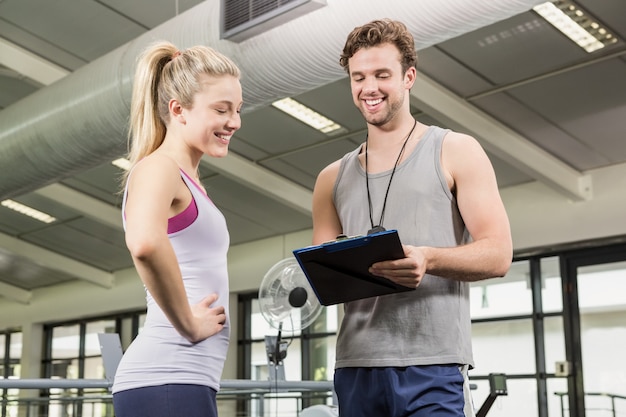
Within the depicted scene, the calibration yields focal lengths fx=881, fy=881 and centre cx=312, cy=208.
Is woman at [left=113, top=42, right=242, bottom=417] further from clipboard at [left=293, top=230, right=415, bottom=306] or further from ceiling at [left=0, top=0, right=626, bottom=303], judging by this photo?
ceiling at [left=0, top=0, right=626, bottom=303]

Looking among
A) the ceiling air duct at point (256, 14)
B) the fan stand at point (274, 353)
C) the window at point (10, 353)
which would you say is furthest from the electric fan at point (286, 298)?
the window at point (10, 353)

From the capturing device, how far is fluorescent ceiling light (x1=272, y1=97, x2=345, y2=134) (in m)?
7.28

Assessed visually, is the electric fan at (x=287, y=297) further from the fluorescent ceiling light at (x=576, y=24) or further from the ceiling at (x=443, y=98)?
the fluorescent ceiling light at (x=576, y=24)

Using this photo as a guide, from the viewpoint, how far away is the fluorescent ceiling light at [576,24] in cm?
536

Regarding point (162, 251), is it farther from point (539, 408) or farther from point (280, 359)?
point (539, 408)

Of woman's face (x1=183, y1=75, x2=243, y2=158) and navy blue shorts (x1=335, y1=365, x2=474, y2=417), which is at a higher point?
woman's face (x1=183, y1=75, x2=243, y2=158)

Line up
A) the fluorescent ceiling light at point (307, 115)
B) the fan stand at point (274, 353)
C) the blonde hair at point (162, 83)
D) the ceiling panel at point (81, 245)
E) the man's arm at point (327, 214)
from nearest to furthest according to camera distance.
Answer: the blonde hair at point (162, 83), the man's arm at point (327, 214), the fan stand at point (274, 353), the fluorescent ceiling light at point (307, 115), the ceiling panel at point (81, 245)

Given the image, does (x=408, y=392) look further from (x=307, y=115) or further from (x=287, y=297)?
(x=307, y=115)

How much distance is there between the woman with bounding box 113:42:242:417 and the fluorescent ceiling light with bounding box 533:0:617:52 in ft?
14.5

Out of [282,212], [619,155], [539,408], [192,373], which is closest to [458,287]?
[192,373]

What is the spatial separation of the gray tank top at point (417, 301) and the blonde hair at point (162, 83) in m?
0.33

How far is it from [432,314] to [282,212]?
845 centimetres

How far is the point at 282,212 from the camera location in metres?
9.80

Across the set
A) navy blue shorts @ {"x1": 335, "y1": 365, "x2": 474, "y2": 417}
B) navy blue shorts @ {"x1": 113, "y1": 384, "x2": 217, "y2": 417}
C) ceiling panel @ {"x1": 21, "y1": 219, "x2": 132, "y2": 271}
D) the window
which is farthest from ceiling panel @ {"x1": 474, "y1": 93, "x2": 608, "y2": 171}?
the window
